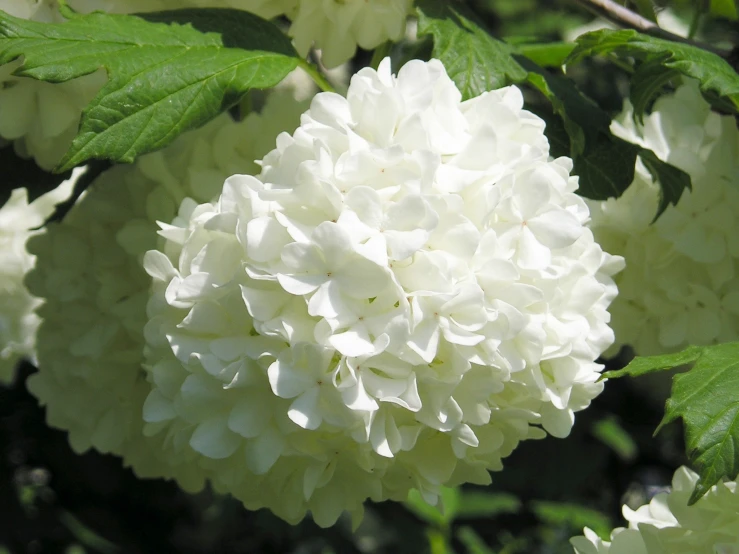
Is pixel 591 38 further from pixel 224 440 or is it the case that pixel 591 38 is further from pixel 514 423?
pixel 224 440

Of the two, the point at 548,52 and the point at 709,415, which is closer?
the point at 709,415

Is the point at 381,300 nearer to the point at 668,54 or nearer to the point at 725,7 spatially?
the point at 668,54

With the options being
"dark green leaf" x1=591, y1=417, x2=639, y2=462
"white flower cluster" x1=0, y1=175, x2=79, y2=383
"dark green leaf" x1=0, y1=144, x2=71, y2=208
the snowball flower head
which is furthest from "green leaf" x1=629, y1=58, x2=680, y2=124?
"dark green leaf" x1=591, y1=417, x2=639, y2=462

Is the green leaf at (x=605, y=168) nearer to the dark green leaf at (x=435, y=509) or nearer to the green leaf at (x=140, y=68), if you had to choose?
the green leaf at (x=140, y=68)

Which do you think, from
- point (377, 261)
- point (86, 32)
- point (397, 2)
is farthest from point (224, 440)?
point (397, 2)

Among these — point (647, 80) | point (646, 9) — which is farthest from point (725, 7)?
point (647, 80)

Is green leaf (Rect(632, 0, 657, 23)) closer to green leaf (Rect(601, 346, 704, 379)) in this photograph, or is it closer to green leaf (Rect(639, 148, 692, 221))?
green leaf (Rect(639, 148, 692, 221))
